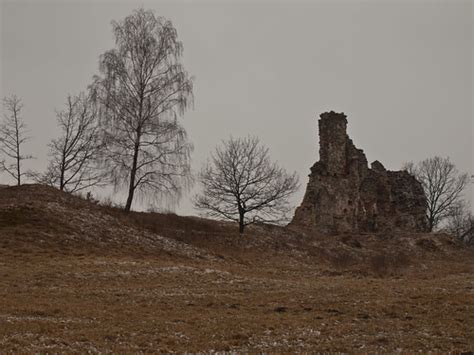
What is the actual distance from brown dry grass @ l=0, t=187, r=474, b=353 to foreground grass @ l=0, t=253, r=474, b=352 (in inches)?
2.1

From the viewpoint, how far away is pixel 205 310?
19469 millimetres

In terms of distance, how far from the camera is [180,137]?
4278cm

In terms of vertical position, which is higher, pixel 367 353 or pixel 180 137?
pixel 180 137

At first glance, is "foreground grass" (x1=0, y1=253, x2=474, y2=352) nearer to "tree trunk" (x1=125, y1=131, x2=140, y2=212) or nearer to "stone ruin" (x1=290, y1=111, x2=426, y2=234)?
"tree trunk" (x1=125, y1=131, x2=140, y2=212)

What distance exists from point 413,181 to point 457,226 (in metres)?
34.0

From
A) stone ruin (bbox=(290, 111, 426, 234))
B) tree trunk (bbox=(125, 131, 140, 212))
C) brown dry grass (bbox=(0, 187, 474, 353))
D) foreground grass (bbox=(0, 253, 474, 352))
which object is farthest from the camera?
stone ruin (bbox=(290, 111, 426, 234))

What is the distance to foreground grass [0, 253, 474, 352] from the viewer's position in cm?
1422

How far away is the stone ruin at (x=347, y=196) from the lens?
61719 mm

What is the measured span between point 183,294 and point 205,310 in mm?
3251

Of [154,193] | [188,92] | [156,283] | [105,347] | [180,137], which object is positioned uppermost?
[188,92]

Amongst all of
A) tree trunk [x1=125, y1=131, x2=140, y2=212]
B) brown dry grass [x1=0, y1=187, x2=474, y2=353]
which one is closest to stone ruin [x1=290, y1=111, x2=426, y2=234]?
brown dry grass [x1=0, y1=187, x2=474, y2=353]

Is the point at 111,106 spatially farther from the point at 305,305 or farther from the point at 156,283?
the point at 305,305

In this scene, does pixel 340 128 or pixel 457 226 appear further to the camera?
pixel 457 226

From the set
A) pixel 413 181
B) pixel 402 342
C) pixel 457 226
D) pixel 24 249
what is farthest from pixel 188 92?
pixel 457 226
